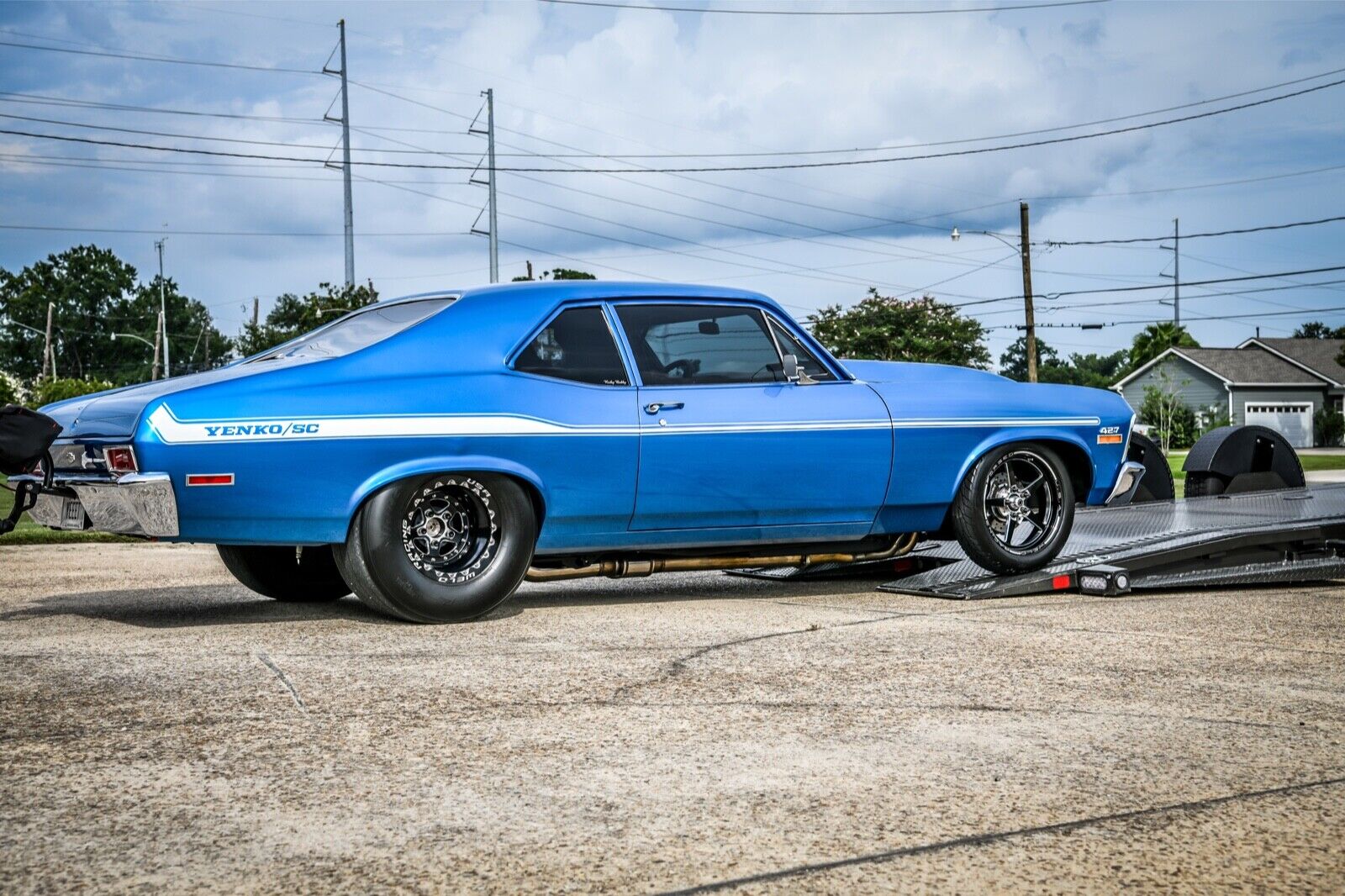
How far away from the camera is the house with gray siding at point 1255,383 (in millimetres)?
72688

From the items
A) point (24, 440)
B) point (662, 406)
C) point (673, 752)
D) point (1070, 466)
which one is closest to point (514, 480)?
point (662, 406)

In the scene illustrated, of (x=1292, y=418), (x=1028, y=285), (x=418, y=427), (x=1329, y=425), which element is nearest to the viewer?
(x=418, y=427)

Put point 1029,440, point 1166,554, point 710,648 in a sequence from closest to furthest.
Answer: point 710,648, point 1166,554, point 1029,440

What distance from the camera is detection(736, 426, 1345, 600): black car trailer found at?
283 inches

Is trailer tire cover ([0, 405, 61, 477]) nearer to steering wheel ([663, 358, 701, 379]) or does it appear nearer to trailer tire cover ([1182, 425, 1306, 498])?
steering wheel ([663, 358, 701, 379])

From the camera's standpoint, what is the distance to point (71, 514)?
5918 mm

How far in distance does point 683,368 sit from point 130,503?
256 centimetres

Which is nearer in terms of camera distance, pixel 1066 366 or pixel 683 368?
pixel 683 368

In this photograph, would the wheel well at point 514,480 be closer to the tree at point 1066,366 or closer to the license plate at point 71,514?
the license plate at point 71,514

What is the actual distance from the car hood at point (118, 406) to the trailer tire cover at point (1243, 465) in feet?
24.3

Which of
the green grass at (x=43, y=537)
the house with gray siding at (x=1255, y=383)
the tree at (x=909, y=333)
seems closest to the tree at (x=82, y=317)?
the tree at (x=909, y=333)

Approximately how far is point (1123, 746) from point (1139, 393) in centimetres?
8069

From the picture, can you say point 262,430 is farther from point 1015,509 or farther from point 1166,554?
point 1166,554

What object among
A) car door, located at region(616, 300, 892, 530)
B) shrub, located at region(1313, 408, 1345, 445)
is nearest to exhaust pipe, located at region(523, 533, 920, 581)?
car door, located at region(616, 300, 892, 530)
